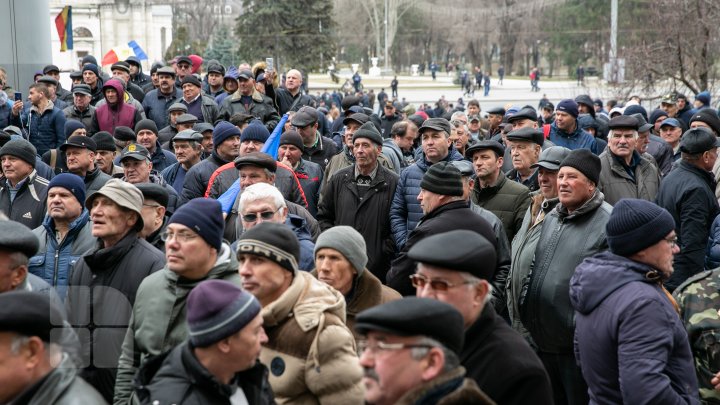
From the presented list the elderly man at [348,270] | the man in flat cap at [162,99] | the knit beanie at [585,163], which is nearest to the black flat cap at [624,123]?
the knit beanie at [585,163]

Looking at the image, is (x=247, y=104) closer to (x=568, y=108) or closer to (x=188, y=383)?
(x=568, y=108)

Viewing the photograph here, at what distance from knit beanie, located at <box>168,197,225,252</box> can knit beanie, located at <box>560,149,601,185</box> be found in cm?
275

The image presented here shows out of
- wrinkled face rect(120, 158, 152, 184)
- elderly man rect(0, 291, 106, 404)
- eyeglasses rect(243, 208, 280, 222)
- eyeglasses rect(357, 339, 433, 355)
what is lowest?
elderly man rect(0, 291, 106, 404)

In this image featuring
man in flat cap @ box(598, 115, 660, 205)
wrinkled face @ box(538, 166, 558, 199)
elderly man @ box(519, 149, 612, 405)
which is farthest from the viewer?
man in flat cap @ box(598, 115, 660, 205)

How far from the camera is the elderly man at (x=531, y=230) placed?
22.3 ft

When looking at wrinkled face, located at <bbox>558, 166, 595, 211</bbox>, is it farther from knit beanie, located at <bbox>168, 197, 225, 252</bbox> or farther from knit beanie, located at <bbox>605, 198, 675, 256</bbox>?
knit beanie, located at <bbox>168, 197, 225, 252</bbox>

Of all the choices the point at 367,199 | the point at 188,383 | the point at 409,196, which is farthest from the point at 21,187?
the point at 188,383

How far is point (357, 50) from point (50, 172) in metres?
85.4

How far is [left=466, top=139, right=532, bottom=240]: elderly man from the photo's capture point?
26.9 ft

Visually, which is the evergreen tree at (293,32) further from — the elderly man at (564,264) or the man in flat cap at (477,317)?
the man in flat cap at (477,317)

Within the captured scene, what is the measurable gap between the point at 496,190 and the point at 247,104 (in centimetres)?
695

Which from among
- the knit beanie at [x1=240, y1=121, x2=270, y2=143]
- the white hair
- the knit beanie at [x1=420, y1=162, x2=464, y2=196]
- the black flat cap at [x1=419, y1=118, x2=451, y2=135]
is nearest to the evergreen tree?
the knit beanie at [x1=240, y1=121, x2=270, y2=143]

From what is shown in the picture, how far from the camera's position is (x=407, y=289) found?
6684 mm

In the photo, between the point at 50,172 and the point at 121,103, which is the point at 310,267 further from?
the point at 121,103
